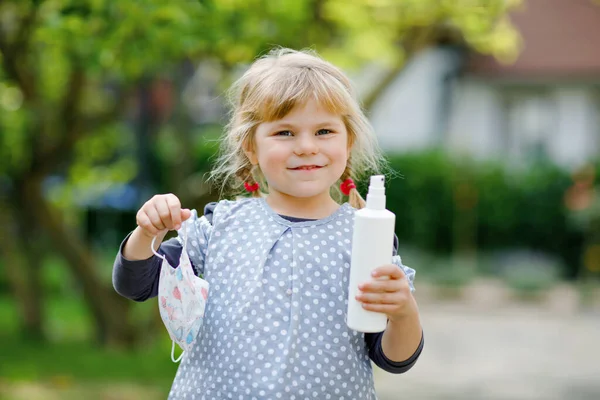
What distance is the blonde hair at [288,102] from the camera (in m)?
1.82

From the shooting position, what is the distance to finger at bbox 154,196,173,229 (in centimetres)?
174

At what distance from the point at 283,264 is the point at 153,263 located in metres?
0.28

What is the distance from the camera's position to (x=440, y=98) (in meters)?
14.1

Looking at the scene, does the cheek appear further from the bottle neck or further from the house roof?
the house roof

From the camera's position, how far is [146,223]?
1.74 metres

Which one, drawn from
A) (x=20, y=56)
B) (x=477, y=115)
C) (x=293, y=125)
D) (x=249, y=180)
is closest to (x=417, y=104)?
(x=477, y=115)

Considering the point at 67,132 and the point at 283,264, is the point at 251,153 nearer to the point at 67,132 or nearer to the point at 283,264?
the point at 283,264

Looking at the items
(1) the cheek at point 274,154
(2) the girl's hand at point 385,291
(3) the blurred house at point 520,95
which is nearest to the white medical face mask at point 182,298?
(1) the cheek at point 274,154

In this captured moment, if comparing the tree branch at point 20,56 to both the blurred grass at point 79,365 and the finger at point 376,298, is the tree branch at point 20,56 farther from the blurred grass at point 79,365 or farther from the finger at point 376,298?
the finger at point 376,298

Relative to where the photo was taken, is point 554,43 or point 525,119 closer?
point 554,43

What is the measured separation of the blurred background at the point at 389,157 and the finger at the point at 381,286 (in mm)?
470

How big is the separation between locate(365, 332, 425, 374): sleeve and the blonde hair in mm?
320

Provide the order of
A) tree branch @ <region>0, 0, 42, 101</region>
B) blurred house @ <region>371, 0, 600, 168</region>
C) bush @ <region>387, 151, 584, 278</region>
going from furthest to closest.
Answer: blurred house @ <region>371, 0, 600, 168</region>
bush @ <region>387, 151, 584, 278</region>
tree branch @ <region>0, 0, 42, 101</region>

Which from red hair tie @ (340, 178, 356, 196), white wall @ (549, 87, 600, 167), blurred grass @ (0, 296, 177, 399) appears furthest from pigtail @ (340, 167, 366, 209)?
white wall @ (549, 87, 600, 167)
